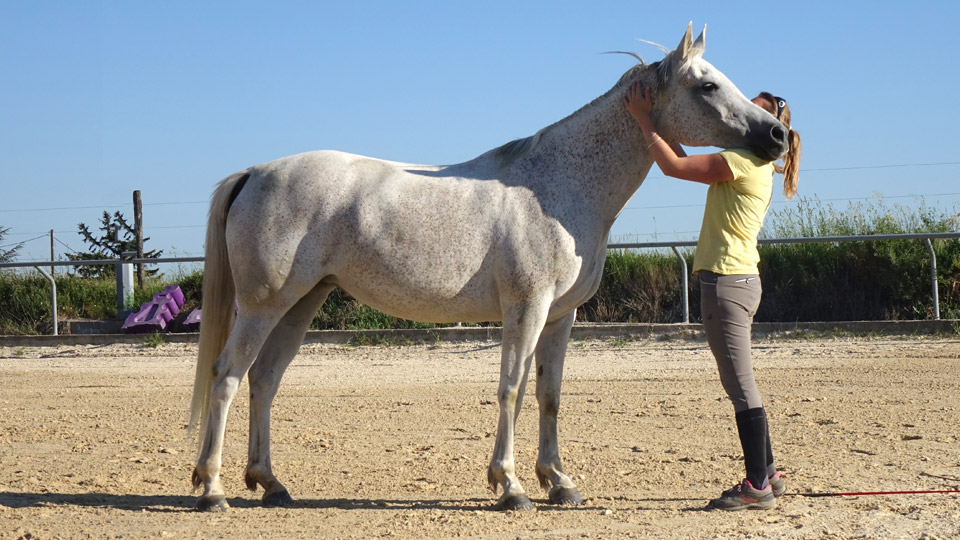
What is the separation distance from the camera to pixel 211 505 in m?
4.77

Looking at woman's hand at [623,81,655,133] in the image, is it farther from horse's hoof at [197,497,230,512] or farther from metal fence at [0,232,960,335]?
metal fence at [0,232,960,335]

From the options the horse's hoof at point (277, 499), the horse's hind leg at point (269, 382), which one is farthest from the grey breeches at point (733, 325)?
the horse's hoof at point (277, 499)

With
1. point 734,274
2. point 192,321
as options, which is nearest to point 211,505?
point 734,274

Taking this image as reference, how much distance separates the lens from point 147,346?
1312 centimetres

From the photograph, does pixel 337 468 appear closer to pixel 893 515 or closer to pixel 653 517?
pixel 653 517

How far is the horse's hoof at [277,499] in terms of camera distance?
16.1 feet

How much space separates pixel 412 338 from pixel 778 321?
15.7ft

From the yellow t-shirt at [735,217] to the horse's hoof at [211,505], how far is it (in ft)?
8.62

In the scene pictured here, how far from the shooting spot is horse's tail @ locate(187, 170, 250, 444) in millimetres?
5066

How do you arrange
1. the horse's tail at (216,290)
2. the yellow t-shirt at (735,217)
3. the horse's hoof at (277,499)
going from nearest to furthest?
the yellow t-shirt at (735,217)
the horse's hoof at (277,499)
the horse's tail at (216,290)

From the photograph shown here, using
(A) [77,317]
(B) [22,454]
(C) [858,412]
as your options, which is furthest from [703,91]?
(A) [77,317]

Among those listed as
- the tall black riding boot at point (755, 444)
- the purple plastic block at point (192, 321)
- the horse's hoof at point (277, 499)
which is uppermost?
the purple plastic block at point (192, 321)

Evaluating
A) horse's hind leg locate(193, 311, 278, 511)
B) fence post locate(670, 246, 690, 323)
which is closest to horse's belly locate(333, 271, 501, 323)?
horse's hind leg locate(193, 311, 278, 511)

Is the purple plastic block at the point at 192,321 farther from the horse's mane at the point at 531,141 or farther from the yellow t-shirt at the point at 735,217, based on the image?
the yellow t-shirt at the point at 735,217
